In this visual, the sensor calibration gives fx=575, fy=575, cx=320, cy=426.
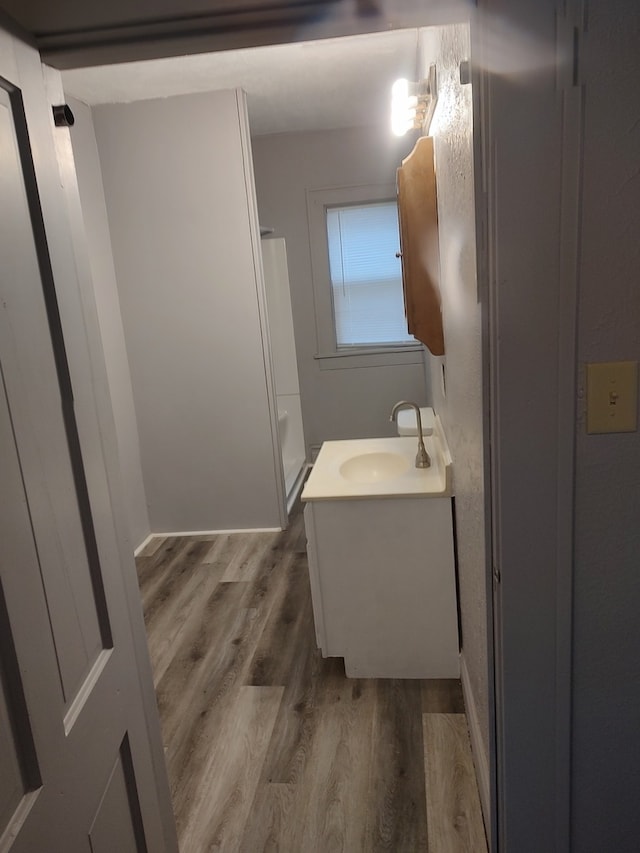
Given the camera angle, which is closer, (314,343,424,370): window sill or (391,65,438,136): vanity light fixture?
(391,65,438,136): vanity light fixture

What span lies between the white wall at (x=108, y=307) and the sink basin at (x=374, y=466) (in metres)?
1.27

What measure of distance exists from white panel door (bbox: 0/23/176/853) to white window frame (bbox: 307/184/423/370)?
357 centimetres

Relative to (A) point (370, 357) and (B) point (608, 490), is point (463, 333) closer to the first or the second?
(B) point (608, 490)

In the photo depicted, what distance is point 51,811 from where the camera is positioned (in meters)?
0.79

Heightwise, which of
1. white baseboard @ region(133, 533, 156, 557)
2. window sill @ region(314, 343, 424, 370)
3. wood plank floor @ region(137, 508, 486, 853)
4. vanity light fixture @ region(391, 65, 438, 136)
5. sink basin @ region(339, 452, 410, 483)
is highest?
vanity light fixture @ region(391, 65, 438, 136)

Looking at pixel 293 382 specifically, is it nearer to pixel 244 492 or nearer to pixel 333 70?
pixel 244 492

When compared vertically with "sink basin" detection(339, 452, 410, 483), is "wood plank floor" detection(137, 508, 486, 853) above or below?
below

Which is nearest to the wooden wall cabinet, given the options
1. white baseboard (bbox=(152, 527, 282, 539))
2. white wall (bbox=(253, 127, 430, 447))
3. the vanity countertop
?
the vanity countertop

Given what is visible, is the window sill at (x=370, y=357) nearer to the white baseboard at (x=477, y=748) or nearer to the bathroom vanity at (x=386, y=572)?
the bathroom vanity at (x=386, y=572)

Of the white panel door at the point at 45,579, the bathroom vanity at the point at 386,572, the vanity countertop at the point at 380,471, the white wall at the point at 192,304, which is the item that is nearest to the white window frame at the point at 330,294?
the white wall at the point at 192,304

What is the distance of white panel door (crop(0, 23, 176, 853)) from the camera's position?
751mm

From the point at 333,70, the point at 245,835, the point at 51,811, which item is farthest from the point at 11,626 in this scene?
the point at 333,70

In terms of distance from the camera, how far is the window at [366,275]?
4344 mm

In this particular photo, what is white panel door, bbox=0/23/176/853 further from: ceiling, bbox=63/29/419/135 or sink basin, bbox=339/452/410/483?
ceiling, bbox=63/29/419/135
